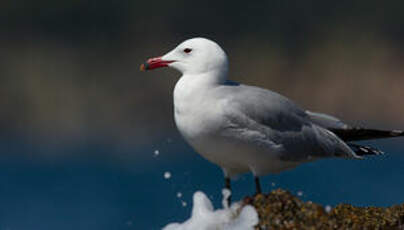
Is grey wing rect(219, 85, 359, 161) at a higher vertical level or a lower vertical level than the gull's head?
lower

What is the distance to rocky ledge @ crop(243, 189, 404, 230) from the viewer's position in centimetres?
735

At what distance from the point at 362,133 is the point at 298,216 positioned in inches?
69.3

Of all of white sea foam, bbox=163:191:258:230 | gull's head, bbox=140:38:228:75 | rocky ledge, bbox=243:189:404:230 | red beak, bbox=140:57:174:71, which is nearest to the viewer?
rocky ledge, bbox=243:189:404:230

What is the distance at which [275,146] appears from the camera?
777 centimetres

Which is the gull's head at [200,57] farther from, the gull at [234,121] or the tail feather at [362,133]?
the tail feather at [362,133]

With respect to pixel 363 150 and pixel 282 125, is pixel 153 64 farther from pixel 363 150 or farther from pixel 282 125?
Answer: pixel 363 150

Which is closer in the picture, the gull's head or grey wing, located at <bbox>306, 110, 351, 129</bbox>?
the gull's head

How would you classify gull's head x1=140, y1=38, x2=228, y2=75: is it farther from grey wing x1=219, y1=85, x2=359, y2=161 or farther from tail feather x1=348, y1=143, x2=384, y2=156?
tail feather x1=348, y1=143, x2=384, y2=156

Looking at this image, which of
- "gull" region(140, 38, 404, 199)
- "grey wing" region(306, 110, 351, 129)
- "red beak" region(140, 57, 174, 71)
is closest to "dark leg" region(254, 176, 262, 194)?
"gull" region(140, 38, 404, 199)

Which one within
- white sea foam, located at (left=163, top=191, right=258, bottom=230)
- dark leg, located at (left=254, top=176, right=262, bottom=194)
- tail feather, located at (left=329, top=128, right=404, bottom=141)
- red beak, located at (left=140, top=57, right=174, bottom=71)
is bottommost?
white sea foam, located at (left=163, top=191, right=258, bottom=230)

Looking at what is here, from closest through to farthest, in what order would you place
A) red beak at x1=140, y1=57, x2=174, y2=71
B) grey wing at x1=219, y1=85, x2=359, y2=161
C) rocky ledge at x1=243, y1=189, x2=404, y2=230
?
rocky ledge at x1=243, y1=189, x2=404, y2=230
grey wing at x1=219, y1=85, x2=359, y2=161
red beak at x1=140, y1=57, x2=174, y2=71

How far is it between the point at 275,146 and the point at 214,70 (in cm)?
112

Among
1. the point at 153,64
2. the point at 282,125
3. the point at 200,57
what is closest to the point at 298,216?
the point at 282,125

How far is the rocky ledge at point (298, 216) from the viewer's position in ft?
24.1
